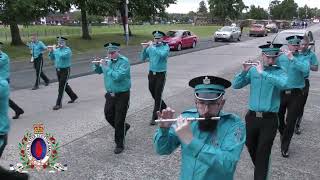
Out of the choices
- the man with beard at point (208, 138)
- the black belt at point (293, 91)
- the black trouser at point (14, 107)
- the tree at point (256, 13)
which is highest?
the man with beard at point (208, 138)

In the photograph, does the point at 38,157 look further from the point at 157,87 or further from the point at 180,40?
the point at 180,40

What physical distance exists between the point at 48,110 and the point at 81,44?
2405 centimetres

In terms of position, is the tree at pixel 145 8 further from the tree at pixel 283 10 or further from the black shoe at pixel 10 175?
the tree at pixel 283 10

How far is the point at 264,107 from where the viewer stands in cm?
648

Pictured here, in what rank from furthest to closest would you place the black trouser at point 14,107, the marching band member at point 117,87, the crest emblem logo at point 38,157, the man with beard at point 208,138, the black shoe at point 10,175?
the black trouser at point 14,107, the marching band member at point 117,87, the crest emblem logo at point 38,157, the man with beard at point 208,138, the black shoe at point 10,175

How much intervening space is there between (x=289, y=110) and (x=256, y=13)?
344 feet

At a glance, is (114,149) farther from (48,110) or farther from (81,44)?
(81,44)

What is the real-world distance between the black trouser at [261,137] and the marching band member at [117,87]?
2641mm

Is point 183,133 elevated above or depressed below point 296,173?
above

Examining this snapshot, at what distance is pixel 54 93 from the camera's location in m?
14.8

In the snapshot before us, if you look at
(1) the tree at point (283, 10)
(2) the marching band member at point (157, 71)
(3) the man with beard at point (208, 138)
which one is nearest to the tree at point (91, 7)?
(2) the marching band member at point (157, 71)

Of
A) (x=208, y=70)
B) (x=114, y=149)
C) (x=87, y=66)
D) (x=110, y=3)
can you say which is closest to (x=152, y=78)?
(x=114, y=149)

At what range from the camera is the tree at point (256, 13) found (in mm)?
109500

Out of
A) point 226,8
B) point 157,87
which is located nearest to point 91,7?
point 157,87
